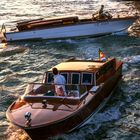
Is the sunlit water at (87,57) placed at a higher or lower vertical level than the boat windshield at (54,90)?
lower

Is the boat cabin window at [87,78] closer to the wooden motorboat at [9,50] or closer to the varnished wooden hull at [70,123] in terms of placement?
the varnished wooden hull at [70,123]

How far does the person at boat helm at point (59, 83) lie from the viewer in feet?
50.9

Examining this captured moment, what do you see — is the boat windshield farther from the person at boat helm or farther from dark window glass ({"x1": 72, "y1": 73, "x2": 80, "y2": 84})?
dark window glass ({"x1": 72, "y1": 73, "x2": 80, "y2": 84})

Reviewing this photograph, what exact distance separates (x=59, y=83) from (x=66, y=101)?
3.59 ft

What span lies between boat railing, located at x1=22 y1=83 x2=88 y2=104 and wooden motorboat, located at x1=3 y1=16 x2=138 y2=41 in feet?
51.7

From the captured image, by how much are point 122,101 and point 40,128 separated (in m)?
5.81

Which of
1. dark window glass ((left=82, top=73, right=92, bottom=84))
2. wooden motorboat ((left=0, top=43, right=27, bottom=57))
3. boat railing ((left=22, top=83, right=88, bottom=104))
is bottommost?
wooden motorboat ((left=0, top=43, right=27, bottom=57))

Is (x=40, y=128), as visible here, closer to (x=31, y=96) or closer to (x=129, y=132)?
(x=31, y=96)

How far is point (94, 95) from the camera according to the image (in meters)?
15.9

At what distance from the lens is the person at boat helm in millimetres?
15520

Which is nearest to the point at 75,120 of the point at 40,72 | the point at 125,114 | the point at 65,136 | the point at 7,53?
the point at 65,136

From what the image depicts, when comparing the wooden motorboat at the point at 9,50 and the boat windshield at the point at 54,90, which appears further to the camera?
the wooden motorboat at the point at 9,50

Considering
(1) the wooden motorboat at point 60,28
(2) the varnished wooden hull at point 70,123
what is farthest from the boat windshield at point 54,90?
(1) the wooden motorboat at point 60,28

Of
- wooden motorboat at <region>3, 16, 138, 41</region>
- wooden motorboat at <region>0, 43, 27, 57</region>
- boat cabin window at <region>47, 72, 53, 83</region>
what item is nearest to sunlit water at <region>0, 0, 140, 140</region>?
wooden motorboat at <region>3, 16, 138, 41</region>
